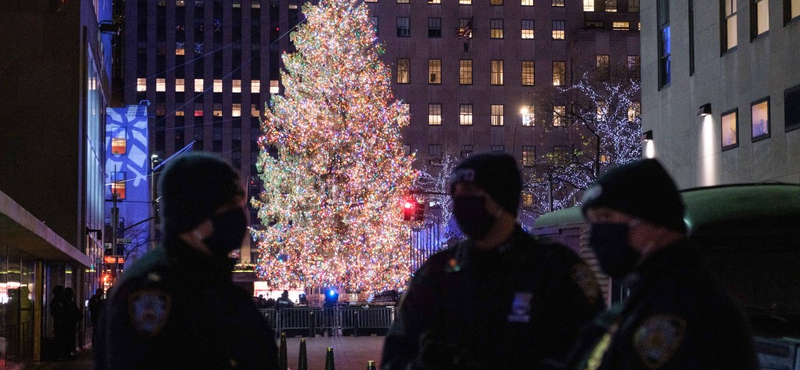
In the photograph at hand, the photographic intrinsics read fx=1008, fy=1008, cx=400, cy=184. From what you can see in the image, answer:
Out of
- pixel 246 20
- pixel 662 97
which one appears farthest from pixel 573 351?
pixel 246 20

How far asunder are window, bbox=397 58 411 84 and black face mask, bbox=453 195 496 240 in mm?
76374

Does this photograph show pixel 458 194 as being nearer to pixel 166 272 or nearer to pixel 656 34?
pixel 166 272

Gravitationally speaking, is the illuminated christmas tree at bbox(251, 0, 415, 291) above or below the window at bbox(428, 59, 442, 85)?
below

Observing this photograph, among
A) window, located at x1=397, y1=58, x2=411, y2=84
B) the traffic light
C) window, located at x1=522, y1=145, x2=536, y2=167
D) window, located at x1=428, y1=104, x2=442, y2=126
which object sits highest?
window, located at x1=397, y1=58, x2=411, y2=84

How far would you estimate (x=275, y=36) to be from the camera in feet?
463

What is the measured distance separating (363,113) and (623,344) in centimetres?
4391

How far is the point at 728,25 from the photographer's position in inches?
1160

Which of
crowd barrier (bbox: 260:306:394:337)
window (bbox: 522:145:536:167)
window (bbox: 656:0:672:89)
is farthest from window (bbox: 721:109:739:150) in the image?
window (bbox: 522:145:536:167)

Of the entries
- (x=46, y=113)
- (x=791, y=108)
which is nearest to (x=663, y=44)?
(x=791, y=108)

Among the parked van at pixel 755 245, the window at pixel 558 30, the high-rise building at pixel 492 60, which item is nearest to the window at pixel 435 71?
the high-rise building at pixel 492 60

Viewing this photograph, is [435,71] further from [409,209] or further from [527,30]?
[409,209]

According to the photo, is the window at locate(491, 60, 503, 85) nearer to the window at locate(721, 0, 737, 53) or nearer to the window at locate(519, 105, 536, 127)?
the window at locate(519, 105, 536, 127)

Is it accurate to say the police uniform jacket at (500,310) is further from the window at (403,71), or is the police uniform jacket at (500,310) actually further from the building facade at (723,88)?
the window at (403,71)

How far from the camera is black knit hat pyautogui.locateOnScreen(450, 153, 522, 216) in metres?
4.09
